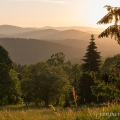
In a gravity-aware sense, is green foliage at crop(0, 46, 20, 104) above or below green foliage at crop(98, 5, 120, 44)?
below

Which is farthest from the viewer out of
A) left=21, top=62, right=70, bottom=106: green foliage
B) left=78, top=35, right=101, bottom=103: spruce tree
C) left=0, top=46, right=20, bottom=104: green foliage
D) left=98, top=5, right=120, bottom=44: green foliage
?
left=21, top=62, right=70, bottom=106: green foliage

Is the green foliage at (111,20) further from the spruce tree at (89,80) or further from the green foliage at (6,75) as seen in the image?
the green foliage at (6,75)

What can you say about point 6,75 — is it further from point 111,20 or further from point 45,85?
point 111,20

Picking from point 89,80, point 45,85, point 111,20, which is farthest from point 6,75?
point 111,20

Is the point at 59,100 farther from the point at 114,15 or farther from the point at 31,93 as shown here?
the point at 114,15

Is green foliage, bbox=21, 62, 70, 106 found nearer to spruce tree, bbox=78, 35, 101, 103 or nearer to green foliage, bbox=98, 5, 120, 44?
spruce tree, bbox=78, 35, 101, 103

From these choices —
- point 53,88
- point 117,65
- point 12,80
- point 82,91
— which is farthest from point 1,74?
point 117,65

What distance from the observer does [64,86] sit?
136 feet

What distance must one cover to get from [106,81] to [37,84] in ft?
98.6

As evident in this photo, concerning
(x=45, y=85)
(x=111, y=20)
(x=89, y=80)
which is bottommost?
(x=45, y=85)

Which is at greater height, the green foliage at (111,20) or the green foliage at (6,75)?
the green foliage at (111,20)

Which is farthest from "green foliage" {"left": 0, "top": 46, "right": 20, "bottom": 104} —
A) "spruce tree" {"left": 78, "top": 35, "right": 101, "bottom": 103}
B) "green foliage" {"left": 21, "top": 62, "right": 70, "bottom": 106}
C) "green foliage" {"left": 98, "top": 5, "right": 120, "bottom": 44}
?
"green foliage" {"left": 98, "top": 5, "right": 120, "bottom": 44}

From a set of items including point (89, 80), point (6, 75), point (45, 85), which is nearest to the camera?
point (89, 80)

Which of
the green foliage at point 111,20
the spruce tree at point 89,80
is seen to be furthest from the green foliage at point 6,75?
the green foliage at point 111,20
